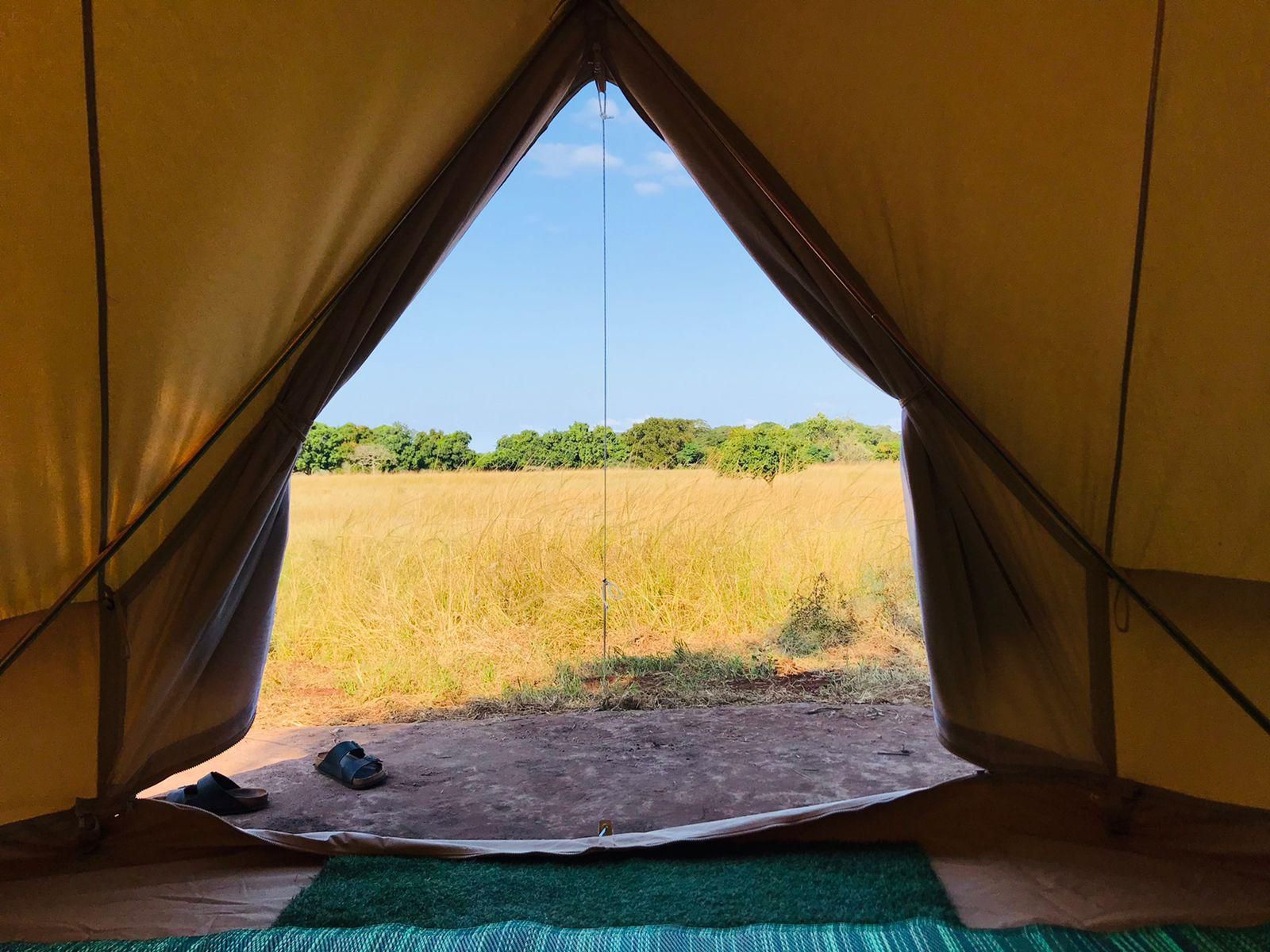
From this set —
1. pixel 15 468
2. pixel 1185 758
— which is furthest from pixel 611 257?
pixel 1185 758

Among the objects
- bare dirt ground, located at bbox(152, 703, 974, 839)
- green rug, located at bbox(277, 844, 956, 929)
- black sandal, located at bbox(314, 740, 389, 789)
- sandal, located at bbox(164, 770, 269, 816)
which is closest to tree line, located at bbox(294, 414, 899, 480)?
bare dirt ground, located at bbox(152, 703, 974, 839)

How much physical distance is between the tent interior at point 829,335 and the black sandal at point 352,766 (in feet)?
1.45

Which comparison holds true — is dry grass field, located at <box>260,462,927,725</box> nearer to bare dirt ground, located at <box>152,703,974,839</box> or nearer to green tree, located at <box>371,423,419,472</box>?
green tree, located at <box>371,423,419,472</box>

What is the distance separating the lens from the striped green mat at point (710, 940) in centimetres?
123

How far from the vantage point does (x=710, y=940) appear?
1259mm

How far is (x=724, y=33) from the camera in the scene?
65.0 inches

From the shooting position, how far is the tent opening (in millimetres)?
2609

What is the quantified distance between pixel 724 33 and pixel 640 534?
190 centimetres

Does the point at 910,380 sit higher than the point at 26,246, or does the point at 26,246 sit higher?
the point at 26,246

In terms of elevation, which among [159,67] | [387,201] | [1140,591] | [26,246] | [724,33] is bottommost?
[1140,591]

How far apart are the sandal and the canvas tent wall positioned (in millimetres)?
322

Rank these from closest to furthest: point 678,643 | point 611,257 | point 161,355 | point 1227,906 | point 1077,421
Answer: point 1227,906 < point 161,355 < point 1077,421 < point 611,257 < point 678,643

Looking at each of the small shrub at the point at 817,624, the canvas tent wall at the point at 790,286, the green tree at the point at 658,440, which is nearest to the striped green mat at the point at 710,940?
the canvas tent wall at the point at 790,286

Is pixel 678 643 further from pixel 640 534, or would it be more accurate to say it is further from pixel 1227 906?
pixel 1227 906
